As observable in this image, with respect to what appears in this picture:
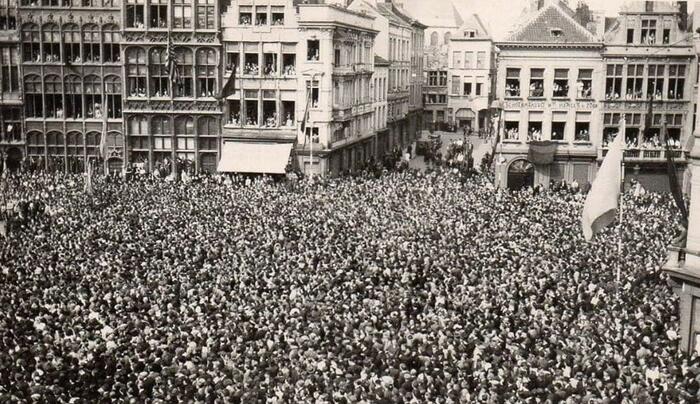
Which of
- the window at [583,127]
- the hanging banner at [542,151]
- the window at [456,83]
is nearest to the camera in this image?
the hanging banner at [542,151]

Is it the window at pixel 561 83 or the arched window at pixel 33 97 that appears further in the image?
the arched window at pixel 33 97

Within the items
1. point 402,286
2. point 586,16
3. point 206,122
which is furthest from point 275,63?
point 402,286

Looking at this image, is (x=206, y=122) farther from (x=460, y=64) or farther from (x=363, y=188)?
(x=460, y=64)

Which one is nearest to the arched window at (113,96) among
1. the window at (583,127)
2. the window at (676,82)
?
the window at (583,127)

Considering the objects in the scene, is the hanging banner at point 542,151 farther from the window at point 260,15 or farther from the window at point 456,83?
the window at point 456,83

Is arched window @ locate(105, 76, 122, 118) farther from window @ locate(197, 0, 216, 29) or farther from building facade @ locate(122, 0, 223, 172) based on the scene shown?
window @ locate(197, 0, 216, 29)

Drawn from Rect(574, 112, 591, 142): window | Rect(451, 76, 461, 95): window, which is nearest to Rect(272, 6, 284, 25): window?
Rect(574, 112, 591, 142): window

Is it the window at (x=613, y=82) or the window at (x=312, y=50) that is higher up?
the window at (x=312, y=50)
